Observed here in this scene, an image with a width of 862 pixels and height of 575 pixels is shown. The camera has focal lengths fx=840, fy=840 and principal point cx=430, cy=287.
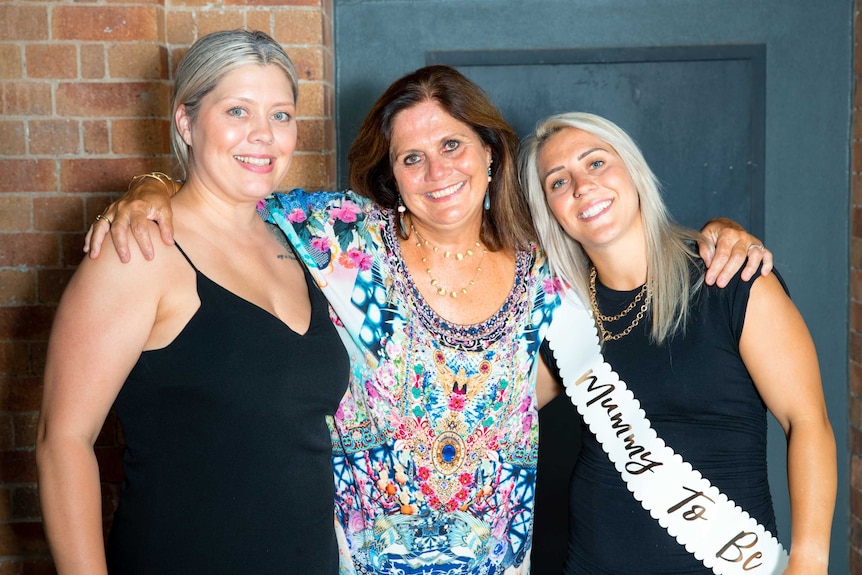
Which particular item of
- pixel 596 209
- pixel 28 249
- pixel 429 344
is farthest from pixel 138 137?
Result: pixel 596 209

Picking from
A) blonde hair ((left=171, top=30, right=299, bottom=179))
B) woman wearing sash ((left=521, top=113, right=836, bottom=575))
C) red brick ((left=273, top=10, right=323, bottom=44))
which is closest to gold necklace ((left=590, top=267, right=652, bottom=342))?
woman wearing sash ((left=521, top=113, right=836, bottom=575))

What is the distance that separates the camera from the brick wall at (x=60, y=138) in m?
2.29

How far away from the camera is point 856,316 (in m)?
2.69

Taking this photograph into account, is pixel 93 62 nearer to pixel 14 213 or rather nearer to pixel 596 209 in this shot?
pixel 14 213

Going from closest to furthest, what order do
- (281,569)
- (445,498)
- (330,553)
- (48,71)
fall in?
(281,569), (330,553), (445,498), (48,71)

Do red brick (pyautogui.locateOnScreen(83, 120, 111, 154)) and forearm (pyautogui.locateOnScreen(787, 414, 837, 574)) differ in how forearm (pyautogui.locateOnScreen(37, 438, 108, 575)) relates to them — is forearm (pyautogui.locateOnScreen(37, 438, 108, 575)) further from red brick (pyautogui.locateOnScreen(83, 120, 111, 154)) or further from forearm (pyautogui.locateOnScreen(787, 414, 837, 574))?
forearm (pyautogui.locateOnScreen(787, 414, 837, 574))

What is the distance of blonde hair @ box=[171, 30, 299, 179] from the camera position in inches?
61.2

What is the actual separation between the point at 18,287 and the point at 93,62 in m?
0.66

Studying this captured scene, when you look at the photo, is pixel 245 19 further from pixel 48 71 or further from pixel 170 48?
pixel 48 71

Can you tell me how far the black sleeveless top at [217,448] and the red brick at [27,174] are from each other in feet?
3.52

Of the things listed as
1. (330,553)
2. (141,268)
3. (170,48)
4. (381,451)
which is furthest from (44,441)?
(170,48)

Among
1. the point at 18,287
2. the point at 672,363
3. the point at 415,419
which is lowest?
the point at 415,419

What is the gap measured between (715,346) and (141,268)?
112 centimetres

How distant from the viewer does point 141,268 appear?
142 cm
